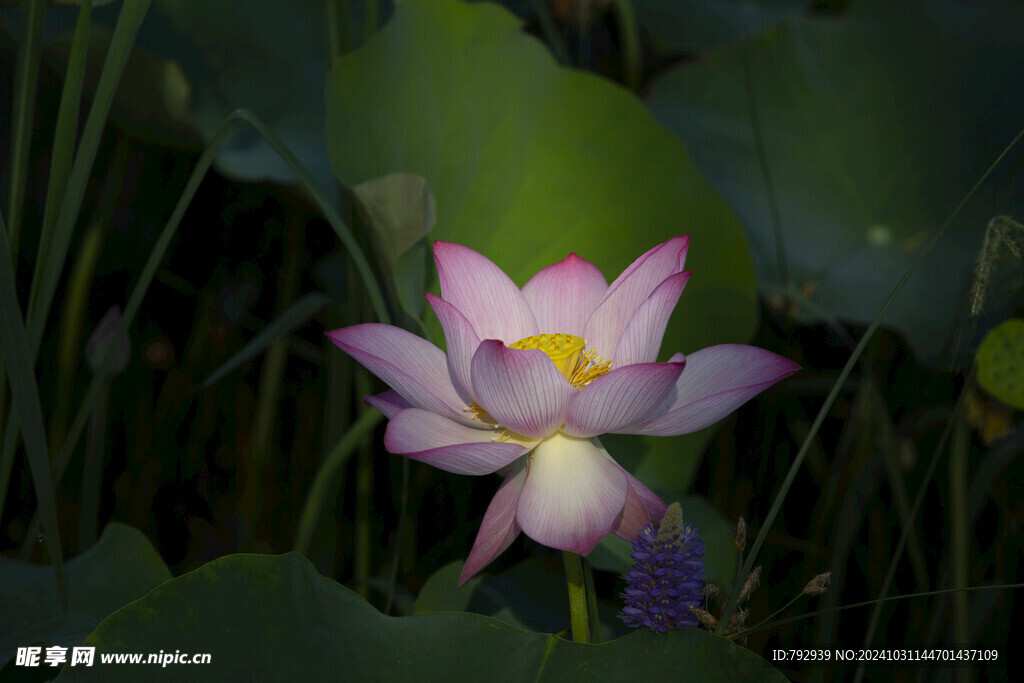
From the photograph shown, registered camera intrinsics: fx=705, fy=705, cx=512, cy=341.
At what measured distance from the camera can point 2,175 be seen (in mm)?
609

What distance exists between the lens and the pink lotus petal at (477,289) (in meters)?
0.45

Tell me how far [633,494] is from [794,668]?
283mm

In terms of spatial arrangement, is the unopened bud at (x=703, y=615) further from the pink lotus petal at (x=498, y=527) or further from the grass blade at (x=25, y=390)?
the grass blade at (x=25, y=390)

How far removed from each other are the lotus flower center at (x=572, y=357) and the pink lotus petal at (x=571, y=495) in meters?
0.05

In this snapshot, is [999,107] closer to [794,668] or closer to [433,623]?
[794,668]

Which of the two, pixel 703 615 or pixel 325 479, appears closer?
pixel 703 615

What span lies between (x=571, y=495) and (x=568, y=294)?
15 centimetres

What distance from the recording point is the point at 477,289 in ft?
1.49

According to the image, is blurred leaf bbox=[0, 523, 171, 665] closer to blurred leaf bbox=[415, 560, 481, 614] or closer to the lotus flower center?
blurred leaf bbox=[415, 560, 481, 614]

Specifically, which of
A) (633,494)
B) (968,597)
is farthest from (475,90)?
(968,597)

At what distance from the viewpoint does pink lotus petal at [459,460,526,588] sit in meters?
0.40

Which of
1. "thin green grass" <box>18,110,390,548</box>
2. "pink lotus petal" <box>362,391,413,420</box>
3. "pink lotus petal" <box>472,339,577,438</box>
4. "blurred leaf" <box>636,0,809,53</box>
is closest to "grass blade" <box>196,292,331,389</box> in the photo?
"thin green grass" <box>18,110,390,548</box>

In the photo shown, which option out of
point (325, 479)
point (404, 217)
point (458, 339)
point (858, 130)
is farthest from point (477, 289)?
point (858, 130)

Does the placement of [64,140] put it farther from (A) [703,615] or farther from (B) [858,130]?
(B) [858,130]
